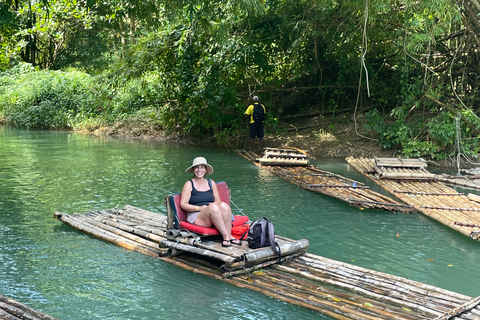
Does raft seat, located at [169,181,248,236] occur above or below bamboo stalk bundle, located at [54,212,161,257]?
above

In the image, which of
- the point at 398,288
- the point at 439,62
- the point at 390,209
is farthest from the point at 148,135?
the point at 398,288

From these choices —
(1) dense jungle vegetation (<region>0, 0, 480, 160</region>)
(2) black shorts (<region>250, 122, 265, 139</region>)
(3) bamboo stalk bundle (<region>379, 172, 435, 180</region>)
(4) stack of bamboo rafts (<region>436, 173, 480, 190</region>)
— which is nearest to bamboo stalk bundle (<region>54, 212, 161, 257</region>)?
(1) dense jungle vegetation (<region>0, 0, 480, 160</region>)

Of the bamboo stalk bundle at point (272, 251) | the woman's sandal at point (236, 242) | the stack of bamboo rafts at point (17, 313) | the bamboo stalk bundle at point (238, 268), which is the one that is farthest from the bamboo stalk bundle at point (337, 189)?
the stack of bamboo rafts at point (17, 313)

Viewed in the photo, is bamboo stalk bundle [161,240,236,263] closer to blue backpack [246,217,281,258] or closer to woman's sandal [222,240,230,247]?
woman's sandal [222,240,230,247]

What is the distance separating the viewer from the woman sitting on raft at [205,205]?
6125 mm

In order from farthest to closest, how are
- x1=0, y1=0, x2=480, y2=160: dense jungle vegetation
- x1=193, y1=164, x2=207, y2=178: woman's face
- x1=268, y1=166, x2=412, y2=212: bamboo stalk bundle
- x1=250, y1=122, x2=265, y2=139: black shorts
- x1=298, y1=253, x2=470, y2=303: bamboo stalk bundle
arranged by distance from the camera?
x1=250, y1=122, x2=265, y2=139: black shorts < x1=0, y1=0, x2=480, y2=160: dense jungle vegetation < x1=268, y1=166, x2=412, y2=212: bamboo stalk bundle < x1=193, y1=164, x2=207, y2=178: woman's face < x1=298, y1=253, x2=470, y2=303: bamboo stalk bundle

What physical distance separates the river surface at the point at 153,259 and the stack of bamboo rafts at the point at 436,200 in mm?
160

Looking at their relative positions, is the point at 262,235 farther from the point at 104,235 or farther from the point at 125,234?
the point at 104,235

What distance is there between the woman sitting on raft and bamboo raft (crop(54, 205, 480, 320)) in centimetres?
39

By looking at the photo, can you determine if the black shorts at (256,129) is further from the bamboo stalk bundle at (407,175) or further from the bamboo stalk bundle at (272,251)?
the bamboo stalk bundle at (272,251)

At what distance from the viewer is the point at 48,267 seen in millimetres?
6113

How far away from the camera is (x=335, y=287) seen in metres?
5.30

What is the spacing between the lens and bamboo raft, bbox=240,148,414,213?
9.11 metres

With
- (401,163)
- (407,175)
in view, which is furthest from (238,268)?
(401,163)
